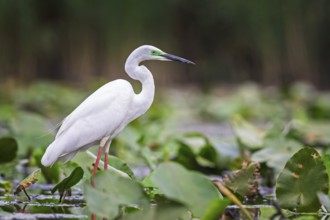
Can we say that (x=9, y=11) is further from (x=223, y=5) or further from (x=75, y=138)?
(x=75, y=138)

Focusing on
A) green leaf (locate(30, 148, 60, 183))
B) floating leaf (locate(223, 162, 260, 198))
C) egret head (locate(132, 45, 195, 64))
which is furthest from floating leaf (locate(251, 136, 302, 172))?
egret head (locate(132, 45, 195, 64))

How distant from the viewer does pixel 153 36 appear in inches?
925

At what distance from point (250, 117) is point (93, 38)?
11929 mm

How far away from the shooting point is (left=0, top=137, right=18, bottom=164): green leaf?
5.19m

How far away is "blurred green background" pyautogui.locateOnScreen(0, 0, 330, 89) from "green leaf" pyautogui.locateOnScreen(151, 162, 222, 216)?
1828 cm

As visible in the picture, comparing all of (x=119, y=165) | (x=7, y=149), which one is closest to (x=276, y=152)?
(x=119, y=165)

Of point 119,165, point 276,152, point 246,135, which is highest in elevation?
point 119,165

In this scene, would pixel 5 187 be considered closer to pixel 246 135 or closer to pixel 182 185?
pixel 182 185

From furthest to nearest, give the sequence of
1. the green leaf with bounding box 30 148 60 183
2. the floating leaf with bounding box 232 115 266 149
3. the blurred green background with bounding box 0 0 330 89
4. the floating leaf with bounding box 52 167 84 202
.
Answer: the blurred green background with bounding box 0 0 330 89
the floating leaf with bounding box 232 115 266 149
the green leaf with bounding box 30 148 60 183
the floating leaf with bounding box 52 167 84 202

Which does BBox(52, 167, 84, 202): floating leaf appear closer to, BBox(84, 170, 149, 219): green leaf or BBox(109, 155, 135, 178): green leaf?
BBox(109, 155, 135, 178): green leaf

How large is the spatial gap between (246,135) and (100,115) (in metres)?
2.57

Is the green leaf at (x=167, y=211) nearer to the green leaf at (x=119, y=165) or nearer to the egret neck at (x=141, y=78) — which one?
the egret neck at (x=141, y=78)

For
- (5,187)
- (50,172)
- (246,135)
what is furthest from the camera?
(246,135)

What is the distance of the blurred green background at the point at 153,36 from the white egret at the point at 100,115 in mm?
A: 17346
